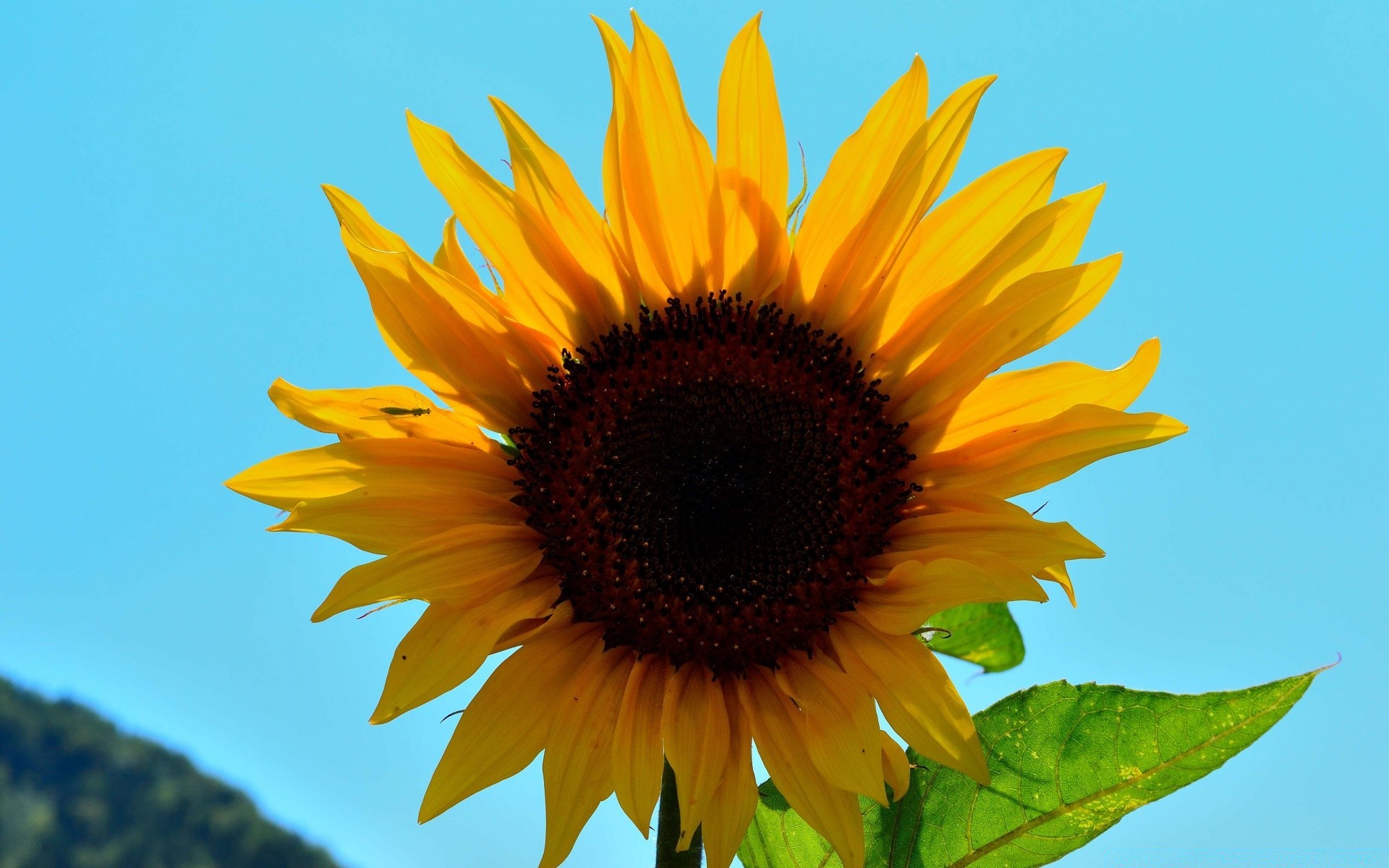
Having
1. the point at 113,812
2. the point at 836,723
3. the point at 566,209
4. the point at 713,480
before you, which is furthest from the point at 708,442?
the point at 113,812

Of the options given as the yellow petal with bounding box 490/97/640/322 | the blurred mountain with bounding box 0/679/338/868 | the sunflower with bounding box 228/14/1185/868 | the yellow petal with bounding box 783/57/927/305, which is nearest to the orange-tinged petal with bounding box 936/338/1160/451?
the sunflower with bounding box 228/14/1185/868

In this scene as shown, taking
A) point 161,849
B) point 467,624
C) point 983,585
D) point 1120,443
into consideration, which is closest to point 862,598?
point 983,585

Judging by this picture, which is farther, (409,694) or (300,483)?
(300,483)

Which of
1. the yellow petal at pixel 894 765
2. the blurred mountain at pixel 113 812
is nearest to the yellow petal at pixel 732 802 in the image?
the yellow petal at pixel 894 765

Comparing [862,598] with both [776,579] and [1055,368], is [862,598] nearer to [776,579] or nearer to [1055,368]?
[776,579]

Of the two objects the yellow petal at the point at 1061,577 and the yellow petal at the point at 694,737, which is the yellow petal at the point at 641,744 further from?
the yellow petal at the point at 1061,577

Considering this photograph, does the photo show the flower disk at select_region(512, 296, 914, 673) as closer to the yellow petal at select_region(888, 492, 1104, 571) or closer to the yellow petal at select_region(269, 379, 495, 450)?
the yellow petal at select_region(888, 492, 1104, 571)
